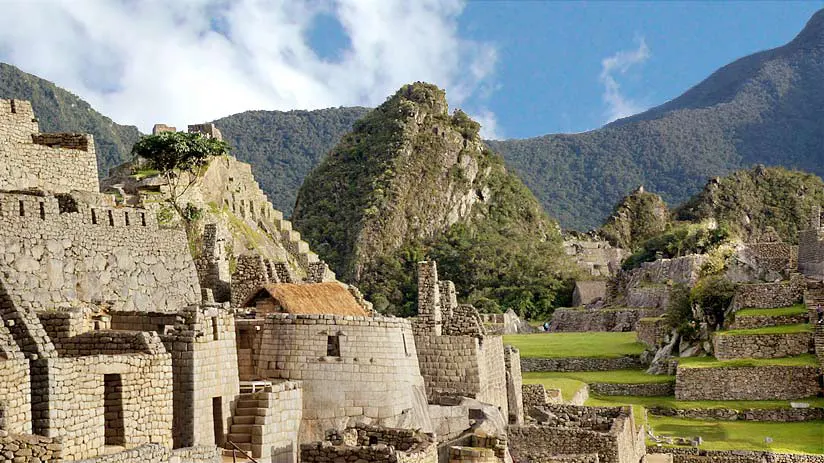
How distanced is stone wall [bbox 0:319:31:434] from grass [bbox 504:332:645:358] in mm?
41923

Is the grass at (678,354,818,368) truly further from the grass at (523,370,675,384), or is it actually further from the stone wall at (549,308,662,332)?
the stone wall at (549,308,662,332)

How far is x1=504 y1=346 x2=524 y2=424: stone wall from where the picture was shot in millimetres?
28031

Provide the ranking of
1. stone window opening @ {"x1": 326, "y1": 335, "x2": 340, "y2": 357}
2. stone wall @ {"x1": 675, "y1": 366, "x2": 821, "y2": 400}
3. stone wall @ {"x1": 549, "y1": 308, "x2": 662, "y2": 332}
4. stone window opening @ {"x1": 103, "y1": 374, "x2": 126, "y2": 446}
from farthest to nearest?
stone wall @ {"x1": 549, "y1": 308, "x2": 662, "y2": 332}, stone wall @ {"x1": 675, "y1": 366, "x2": 821, "y2": 400}, stone window opening @ {"x1": 326, "y1": 335, "x2": 340, "y2": 357}, stone window opening @ {"x1": 103, "y1": 374, "x2": 126, "y2": 446}

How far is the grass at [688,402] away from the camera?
39800 mm

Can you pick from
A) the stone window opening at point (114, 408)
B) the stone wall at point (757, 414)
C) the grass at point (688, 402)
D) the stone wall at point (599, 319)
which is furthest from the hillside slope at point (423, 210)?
the stone window opening at point (114, 408)

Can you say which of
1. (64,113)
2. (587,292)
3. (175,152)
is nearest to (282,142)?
(587,292)

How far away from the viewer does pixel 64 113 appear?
254 ft

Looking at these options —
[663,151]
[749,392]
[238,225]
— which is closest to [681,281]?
[749,392]

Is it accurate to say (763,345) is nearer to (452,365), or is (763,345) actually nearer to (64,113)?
(452,365)

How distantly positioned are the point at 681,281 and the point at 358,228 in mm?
60664

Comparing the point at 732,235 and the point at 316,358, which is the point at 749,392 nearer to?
the point at 316,358

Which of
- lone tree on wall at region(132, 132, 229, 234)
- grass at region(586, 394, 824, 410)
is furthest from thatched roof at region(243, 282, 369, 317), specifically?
grass at region(586, 394, 824, 410)

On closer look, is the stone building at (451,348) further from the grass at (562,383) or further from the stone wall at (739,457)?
the grass at (562,383)

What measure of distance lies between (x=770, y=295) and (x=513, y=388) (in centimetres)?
2141
